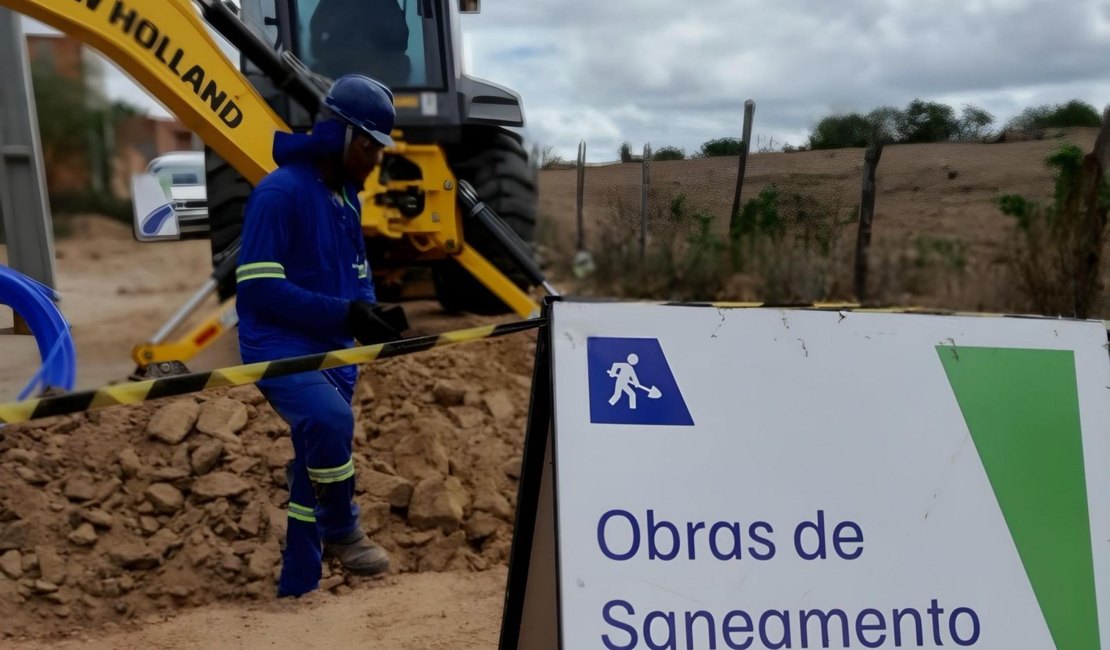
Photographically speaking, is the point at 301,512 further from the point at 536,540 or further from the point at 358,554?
the point at 536,540

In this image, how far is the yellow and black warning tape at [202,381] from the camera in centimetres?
230

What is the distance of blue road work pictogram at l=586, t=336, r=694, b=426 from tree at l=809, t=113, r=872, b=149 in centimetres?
214

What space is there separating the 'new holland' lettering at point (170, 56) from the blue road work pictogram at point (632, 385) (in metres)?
3.60

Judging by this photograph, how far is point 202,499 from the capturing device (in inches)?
203

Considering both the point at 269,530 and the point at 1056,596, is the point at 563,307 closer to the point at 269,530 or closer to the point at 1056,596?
the point at 1056,596

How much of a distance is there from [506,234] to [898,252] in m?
3.42

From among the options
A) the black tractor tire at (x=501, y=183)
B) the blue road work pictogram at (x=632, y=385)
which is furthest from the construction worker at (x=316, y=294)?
the black tractor tire at (x=501, y=183)

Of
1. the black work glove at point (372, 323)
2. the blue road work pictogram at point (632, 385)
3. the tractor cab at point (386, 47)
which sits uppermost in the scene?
the tractor cab at point (386, 47)

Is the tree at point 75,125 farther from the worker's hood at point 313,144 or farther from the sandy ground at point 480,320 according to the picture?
the worker's hood at point 313,144

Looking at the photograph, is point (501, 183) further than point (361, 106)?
Yes

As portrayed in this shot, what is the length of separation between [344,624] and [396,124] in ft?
12.2

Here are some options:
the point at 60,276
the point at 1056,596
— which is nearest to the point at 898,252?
the point at 1056,596

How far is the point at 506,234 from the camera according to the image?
23.4 feet

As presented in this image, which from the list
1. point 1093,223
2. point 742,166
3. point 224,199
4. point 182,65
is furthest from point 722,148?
point 1093,223
